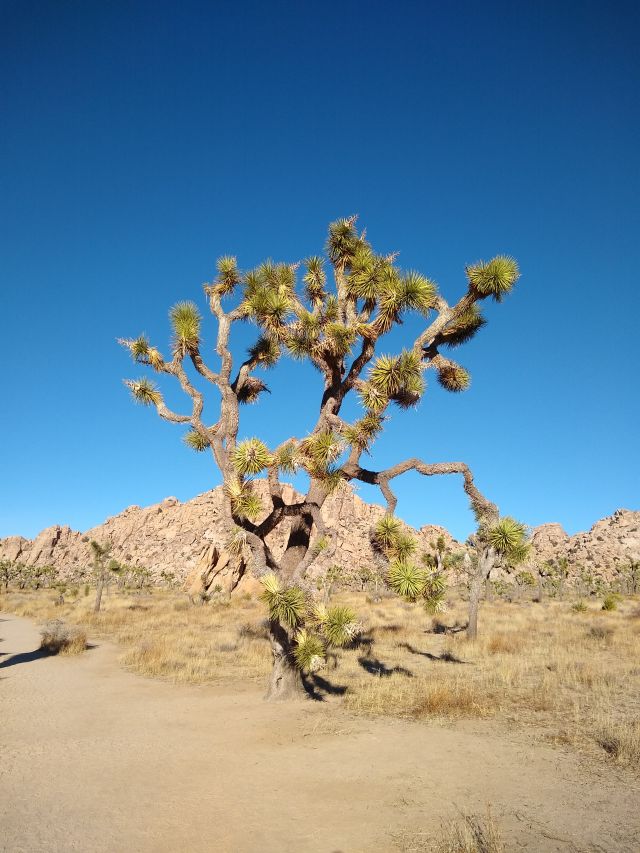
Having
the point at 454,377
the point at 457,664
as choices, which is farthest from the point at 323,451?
the point at 457,664

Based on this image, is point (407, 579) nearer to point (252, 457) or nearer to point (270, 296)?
point (252, 457)

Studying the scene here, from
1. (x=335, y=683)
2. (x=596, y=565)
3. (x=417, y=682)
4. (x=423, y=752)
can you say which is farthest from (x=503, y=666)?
(x=596, y=565)

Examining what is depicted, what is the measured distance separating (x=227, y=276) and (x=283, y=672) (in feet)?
26.0

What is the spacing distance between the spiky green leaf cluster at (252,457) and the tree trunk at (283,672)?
2868 mm

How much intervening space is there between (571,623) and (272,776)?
58.8ft

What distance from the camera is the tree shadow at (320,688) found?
9.27 meters

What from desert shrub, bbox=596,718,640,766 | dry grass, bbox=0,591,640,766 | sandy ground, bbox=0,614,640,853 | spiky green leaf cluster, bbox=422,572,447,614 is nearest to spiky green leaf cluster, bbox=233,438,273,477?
spiky green leaf cluster, bbox=422,572,447,614

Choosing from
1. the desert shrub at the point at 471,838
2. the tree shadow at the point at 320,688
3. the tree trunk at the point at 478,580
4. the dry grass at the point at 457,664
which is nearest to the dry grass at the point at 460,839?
the desert shrub at the point at 471,838

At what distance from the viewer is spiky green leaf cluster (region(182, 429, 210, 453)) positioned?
34.3 ft

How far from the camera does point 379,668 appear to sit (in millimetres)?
11867

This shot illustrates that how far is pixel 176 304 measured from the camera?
10.1 m

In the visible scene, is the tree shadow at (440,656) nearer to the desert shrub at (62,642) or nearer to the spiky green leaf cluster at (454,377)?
the spiky green leaf cluster at (454,377)

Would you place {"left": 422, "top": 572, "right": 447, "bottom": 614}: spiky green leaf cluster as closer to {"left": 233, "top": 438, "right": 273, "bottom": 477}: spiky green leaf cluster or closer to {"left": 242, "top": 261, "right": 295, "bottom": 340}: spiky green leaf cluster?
{"left": 233, "top": 438, "right": 273, "bottom": 477}: spiky green leaf cluster

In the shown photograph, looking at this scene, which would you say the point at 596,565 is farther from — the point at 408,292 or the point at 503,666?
the point at 408,292
